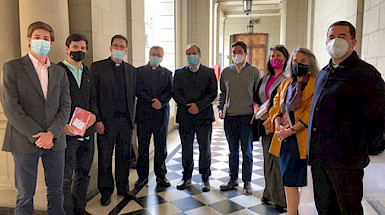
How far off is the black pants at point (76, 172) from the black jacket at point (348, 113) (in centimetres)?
206

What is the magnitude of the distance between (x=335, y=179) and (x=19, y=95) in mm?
2358

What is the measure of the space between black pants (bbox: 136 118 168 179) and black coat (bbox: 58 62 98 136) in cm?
90

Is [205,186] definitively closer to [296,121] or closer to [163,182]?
[163,182]

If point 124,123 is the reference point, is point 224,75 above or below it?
above

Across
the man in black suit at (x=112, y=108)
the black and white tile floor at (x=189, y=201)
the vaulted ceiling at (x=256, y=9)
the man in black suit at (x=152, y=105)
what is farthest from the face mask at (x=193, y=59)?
the vaulted ceiling at (x=256, y=9)

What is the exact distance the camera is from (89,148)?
2951 millimetres

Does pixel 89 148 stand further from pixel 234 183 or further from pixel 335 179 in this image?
pixel 335 179

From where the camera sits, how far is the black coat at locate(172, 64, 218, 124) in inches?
148

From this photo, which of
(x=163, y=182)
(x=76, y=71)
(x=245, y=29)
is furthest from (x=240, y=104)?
(x=245, y=29)

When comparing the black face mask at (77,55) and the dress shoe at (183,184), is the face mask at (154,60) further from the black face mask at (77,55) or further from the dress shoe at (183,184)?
the dress shoe at (183,184)

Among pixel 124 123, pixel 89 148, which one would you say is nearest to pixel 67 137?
pixel 89 148

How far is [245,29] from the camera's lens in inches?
679

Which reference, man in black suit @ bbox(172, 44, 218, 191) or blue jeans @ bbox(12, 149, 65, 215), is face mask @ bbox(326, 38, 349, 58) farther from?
blue jeans @ bbox(12, 149, 65, 215)

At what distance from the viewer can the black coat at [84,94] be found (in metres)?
2.80
